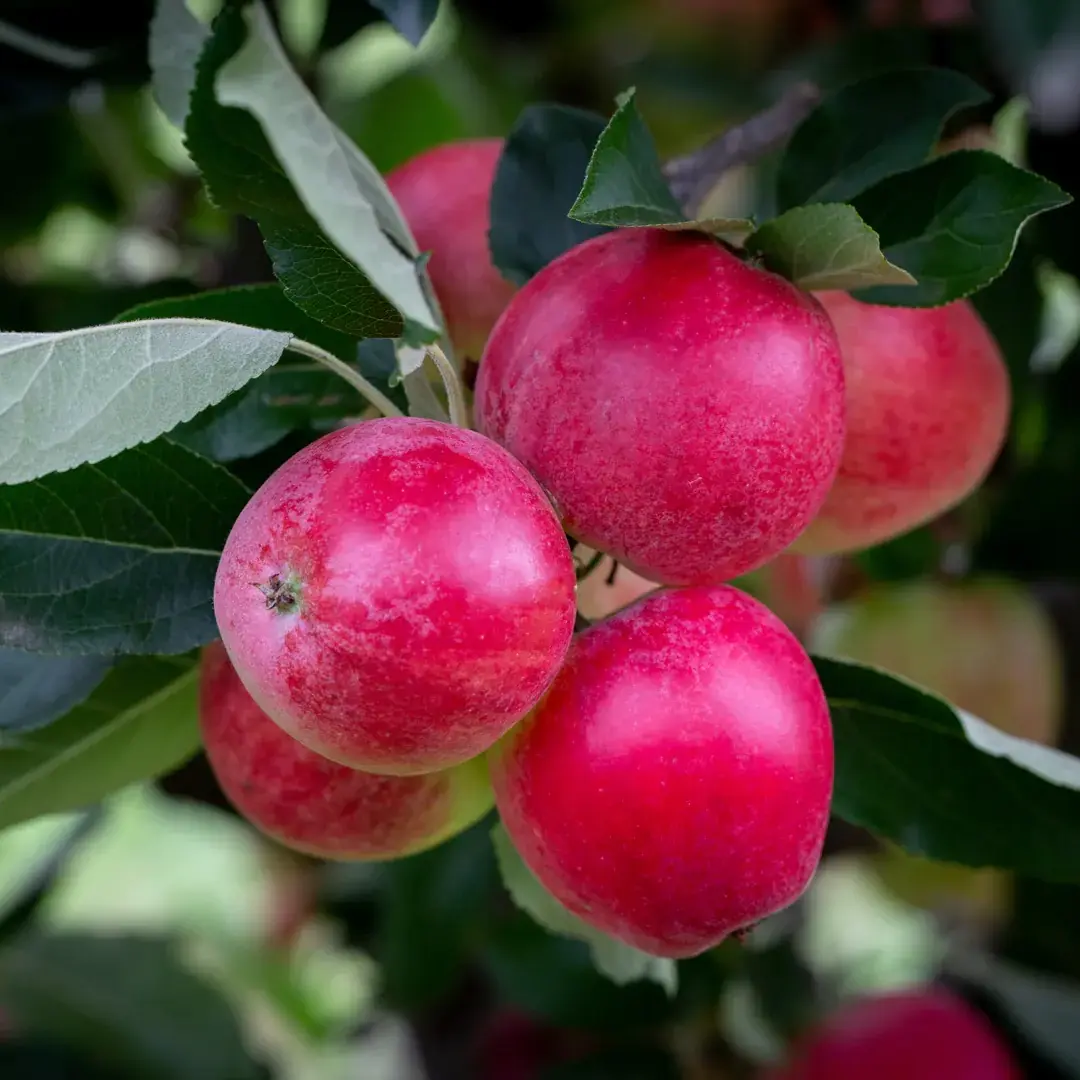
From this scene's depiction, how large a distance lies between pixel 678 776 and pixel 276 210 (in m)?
0.24

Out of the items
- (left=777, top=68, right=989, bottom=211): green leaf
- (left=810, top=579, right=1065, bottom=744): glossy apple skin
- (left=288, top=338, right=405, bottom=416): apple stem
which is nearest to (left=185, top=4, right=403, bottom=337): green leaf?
(left=288, top=338, right=405, bottom=416): apple stem

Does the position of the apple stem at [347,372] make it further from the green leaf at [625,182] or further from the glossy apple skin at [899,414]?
the glossy apple skin at [899,414]

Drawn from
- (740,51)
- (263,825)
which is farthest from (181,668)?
(740,51)

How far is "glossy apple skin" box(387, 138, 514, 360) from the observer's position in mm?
589

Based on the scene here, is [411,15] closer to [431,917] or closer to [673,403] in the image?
[673,403]

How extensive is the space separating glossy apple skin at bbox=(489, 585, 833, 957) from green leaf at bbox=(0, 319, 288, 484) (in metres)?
0.16

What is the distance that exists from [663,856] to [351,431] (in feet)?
0.59

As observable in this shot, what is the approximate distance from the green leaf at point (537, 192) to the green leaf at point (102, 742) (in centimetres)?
23

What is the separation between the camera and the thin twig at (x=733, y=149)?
59 centimetres

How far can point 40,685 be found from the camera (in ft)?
1.62

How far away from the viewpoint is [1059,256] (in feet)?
2.67

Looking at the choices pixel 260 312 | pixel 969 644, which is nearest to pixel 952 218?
pixel 260 312

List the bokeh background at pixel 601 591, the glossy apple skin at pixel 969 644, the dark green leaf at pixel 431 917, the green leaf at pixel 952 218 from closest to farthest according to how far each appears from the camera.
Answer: the green leaf at pixel 952 218
the bokeh background at pixel 601 591
the glossy apple skin at pixel 969 644
the dark green leaf at pixel 431 917

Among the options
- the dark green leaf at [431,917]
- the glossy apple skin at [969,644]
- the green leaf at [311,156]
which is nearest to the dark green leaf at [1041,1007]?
the glossy apple skin at [969,644]
